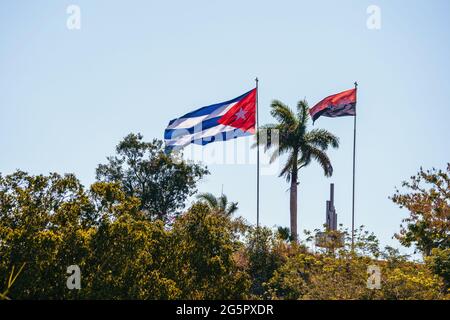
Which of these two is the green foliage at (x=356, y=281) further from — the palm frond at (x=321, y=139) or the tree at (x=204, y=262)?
the palm frond at (x=321, y=139)

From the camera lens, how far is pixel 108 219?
37.6 m

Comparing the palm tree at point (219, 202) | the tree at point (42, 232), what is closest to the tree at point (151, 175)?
the palm tree at point (219, 202)

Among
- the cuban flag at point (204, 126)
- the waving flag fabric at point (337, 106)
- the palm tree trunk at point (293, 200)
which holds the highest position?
the waving flag fabric at point (337, 106)

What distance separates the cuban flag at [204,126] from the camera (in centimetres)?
4606

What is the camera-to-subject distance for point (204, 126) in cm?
4625

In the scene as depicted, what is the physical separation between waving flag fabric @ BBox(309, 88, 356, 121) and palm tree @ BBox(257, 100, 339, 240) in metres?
11.8

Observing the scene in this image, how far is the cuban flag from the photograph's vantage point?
46062 mm

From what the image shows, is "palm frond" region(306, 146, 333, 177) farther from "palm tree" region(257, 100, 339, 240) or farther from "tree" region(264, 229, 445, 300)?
"tree" region(264, 229, 445, 300)

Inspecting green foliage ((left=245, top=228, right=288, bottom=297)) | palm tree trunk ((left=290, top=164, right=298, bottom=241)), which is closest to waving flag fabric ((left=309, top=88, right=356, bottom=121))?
green foliage ((left=245, top=228, right=288, bottom=297))

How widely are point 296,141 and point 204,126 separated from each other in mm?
16933

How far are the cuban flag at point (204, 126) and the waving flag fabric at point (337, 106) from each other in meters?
4.60

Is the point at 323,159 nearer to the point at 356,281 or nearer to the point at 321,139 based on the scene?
the point at 321,139

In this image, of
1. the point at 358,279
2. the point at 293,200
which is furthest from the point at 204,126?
the point at 293,200

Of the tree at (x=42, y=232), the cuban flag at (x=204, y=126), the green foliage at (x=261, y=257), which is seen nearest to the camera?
the tree at (x=42, y=232)
